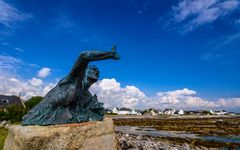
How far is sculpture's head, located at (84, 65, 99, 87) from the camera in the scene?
315 inches

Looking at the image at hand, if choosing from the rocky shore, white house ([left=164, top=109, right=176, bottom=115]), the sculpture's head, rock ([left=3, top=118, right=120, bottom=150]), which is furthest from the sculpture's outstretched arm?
white house ([left=164, top=109, right=176, bottom=115])

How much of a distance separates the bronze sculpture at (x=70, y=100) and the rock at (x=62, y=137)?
0.26 m

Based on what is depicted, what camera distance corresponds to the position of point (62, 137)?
23.7 ft

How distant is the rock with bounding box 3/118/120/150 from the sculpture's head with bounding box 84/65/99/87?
0.97 metres

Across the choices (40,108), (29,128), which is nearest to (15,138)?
(29,128)

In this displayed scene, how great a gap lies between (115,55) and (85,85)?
1.27 m

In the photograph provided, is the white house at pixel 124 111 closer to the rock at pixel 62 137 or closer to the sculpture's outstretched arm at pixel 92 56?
the rock at pixel 62 137

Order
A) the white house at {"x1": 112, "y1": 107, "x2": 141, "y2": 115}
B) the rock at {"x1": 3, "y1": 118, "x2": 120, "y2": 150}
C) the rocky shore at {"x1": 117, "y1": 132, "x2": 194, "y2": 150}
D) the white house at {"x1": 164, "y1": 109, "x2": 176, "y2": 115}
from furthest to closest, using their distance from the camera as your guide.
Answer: the white house at {"x1": 164, "y1": 109, "x2": 176, "y2": 115} < the white house at {"x1": 112, "y1": 107, "x2": 141, "y2": 115} < the rocky shore at {"x1": 117, "y1": 132, "x2": 194, "y2": 150} < the rock at {"x1": 3, "y1": 118, "x2": 120, "y2": 150}

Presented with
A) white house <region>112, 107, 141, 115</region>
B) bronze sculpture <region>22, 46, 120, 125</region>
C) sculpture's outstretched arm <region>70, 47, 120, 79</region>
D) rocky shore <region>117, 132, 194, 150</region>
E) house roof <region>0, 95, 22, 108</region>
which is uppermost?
white house <region>112, 107, 141, 115</region>

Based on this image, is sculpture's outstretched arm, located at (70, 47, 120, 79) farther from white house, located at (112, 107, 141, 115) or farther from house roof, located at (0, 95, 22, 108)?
white house, located at (112, 107, 141, 115)

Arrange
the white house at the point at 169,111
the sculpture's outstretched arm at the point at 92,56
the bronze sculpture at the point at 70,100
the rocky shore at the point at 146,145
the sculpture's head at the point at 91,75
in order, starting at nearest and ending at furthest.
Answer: the sculpture's outstretched arm at the point at 92,56
the bronze sculpture at the point at 70,100
the sculpture's head at the point at 91,75
the rocky shore at the point at 146,145
the white house at the point at 169,111

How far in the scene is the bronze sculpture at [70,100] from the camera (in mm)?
7646

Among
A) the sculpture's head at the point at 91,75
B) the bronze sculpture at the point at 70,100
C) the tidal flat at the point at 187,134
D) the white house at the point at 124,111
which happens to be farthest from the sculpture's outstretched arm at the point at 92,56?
the white house at the point at 124,111

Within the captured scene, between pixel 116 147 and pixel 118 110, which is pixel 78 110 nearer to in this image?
pixel 116 147
